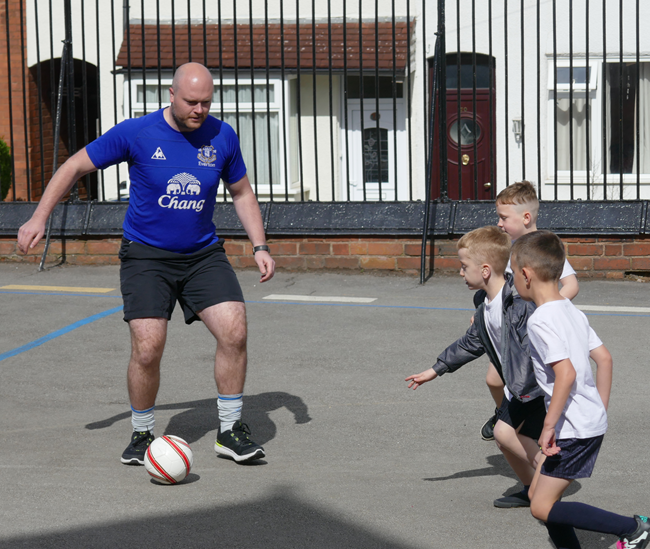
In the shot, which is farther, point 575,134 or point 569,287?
point 575,134

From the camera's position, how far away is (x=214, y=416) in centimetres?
507

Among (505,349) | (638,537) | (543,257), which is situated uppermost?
(543,257)

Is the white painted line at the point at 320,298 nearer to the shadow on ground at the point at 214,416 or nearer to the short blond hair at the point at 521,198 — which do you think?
the shadow on ground at the point at 214,416

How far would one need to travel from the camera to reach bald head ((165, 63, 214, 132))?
4238 millimetres

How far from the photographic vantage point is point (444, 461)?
4340mm

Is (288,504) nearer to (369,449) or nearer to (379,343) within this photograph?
(369,449)

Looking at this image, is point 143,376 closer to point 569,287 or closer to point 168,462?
point 168,462

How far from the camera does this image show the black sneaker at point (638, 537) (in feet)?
10.1

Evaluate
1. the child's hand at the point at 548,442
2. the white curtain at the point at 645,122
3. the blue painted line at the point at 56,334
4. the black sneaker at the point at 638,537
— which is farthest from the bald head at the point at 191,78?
the white curtain at the point at 645,122

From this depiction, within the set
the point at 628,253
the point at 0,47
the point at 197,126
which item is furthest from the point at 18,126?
the point at 197,126

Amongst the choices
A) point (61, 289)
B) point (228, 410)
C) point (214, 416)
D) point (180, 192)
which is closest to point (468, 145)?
point (61, 289)

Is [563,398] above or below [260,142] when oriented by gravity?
below

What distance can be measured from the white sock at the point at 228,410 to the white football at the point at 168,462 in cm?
38

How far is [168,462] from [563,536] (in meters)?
1.71
